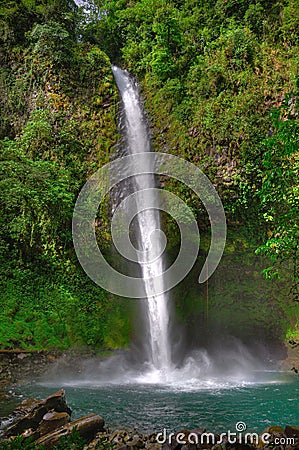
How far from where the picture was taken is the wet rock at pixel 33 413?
15.9 ft

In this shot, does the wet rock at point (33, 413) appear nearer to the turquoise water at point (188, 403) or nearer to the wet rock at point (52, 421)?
the wet rock at point (52, 421)

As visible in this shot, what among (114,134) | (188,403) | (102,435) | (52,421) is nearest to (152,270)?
(188,403)

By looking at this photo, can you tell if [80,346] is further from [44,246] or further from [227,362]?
[227,362]

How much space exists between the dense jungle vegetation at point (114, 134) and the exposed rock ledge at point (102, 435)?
13.6ft

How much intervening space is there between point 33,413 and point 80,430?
2.59 ft

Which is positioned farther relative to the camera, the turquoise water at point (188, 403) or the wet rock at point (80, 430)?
the turquoise water at point (188, 403)

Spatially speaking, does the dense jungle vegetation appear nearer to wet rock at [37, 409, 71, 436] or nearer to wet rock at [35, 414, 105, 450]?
wet rock at [37, 409, 71, 436]

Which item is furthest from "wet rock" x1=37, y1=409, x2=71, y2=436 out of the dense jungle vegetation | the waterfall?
the waterfall

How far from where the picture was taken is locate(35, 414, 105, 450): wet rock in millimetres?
4324

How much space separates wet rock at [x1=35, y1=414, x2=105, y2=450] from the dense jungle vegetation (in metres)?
4.47

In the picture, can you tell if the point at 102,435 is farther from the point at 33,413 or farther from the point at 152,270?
the point at 152,270

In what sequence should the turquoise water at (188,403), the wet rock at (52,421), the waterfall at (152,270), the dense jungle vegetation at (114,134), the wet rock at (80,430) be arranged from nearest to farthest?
1. the wet rock at (80,430)
2. the wet rock at (52,421)
3. the turquoise water at (188,403)
4. the dense jungle vegetation at (114,134)
5. the waterfall at (152,270)

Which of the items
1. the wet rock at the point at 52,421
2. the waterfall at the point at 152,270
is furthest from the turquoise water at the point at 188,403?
the waterfall at the point at 152,270

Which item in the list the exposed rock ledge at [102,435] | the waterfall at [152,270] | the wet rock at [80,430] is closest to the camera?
the exposed rock ledge at [102,435]
